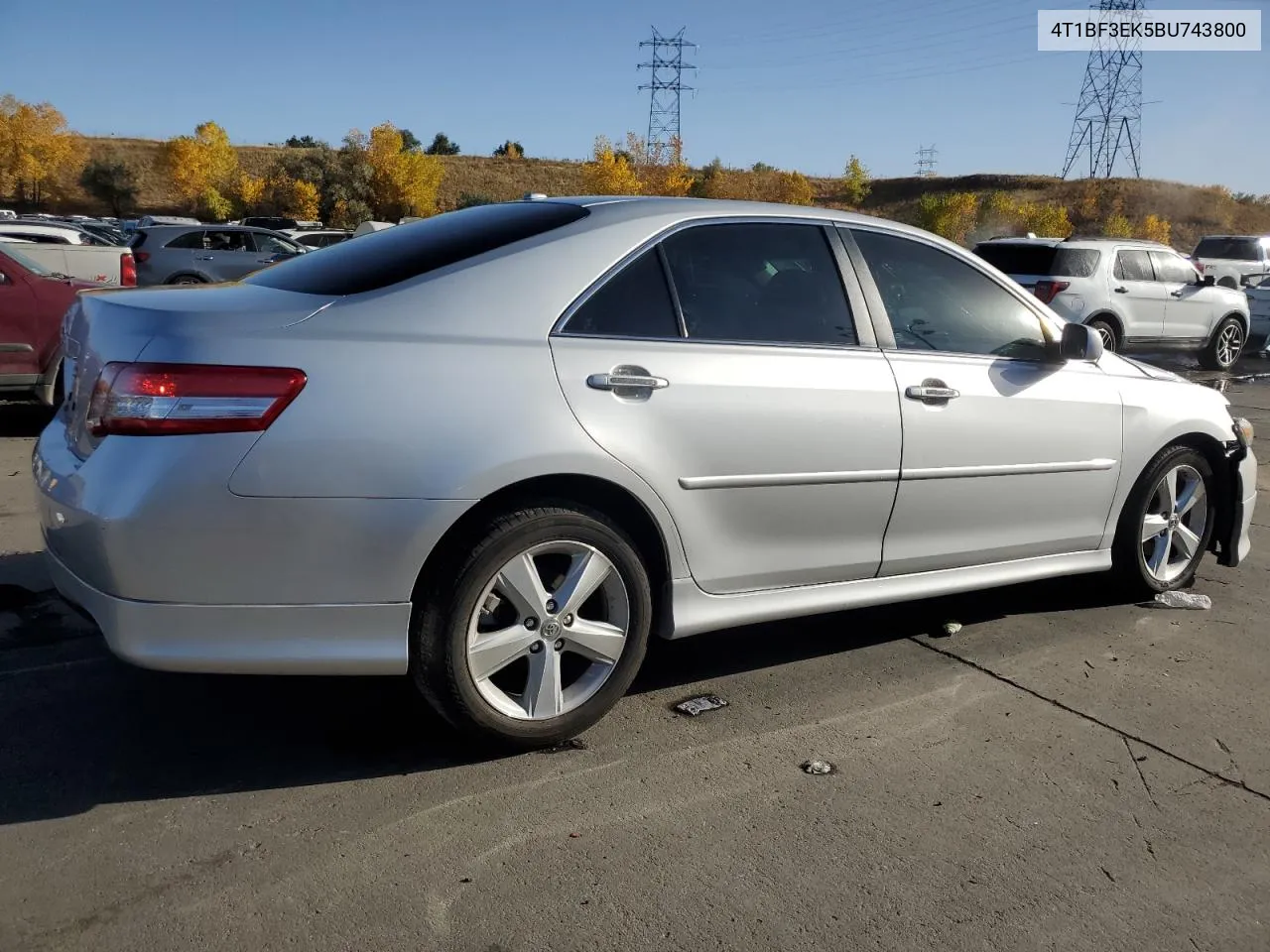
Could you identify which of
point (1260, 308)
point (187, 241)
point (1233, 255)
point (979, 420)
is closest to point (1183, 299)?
point (1260, 308)

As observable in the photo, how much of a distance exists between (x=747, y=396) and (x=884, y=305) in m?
0.83

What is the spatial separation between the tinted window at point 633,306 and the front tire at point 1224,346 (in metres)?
15.2

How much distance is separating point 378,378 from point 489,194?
278ft

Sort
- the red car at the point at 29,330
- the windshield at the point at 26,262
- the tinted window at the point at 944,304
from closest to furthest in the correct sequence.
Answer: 1. the tinted window at the point at 944,304
2. the red car at the point at 29,330
3. the windshield at the point at 26,262

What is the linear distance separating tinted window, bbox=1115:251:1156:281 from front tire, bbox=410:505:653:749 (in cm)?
1303

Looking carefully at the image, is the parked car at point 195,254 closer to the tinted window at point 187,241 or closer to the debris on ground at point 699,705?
the tinted window at point 187,241

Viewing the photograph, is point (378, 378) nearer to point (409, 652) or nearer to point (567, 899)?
point (409, 652)

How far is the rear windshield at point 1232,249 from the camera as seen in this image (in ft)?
85.0

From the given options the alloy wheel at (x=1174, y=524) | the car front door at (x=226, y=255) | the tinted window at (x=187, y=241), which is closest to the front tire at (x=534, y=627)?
the alloy wheel at (x=1174, y=524)

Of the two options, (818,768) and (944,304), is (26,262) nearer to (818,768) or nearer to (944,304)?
(944,304)

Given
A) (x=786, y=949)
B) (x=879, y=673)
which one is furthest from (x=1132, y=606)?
(x=786, y=949)

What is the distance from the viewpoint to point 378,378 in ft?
9.82

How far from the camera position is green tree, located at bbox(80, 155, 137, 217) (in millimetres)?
80125

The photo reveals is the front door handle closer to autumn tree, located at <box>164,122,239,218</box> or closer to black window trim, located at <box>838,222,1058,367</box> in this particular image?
black window trim, located at <box>838,222,1058,367</box>
